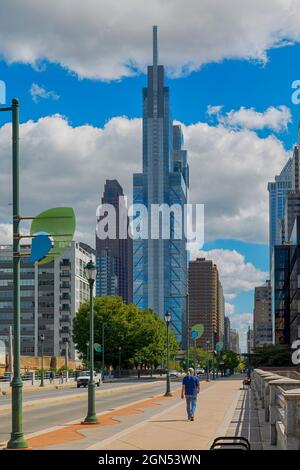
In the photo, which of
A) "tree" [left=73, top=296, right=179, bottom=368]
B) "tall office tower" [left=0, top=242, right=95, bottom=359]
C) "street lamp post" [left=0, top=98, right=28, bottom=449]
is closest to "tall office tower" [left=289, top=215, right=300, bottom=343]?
"tree" [left=73, top=296, right=179, bottom=368]

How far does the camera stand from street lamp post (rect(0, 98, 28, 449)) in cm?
1705

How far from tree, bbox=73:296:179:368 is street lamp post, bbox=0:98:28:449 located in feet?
332

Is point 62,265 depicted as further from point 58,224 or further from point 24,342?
point 58,224

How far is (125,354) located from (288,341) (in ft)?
152

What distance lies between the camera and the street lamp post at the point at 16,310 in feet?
55.9

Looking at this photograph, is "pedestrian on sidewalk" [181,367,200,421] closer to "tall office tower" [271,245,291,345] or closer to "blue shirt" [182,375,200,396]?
"blue shirt" [182,375,200,396]

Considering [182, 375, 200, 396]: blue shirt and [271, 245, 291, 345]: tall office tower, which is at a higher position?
[271, 245, 291, 345]: tall office tower

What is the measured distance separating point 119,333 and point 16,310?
103m

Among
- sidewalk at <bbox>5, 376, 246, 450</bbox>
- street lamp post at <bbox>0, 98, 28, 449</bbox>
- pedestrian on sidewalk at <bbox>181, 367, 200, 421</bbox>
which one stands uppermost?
street lamp post at <bbox>0, 98, 28, 449</bbox>

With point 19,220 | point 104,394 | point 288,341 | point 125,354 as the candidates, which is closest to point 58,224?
point 19,220

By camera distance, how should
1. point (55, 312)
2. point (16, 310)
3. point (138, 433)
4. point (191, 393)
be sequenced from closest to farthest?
point (16, 310)
point (138, 433)
point (191, 393)
point (55, 312)

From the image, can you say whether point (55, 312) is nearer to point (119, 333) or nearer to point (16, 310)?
point (119, 333)

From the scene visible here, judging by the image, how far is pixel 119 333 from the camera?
11956 centimetres

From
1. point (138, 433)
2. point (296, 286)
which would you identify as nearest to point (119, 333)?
point (296, 286)
